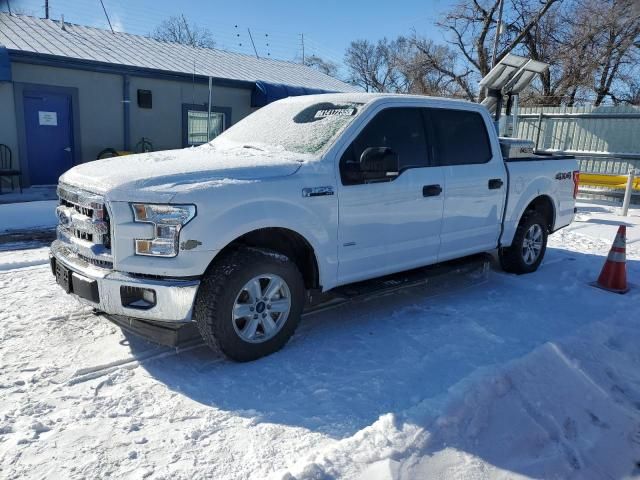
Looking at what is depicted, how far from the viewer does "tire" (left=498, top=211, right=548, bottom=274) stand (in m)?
6.18

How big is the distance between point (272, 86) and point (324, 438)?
46.5 ft

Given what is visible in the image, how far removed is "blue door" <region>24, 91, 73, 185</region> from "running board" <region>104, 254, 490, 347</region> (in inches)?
403

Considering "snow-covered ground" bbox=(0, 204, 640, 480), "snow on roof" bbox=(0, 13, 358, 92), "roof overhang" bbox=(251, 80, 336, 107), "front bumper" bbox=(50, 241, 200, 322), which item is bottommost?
"snow-covered ground" bbox=(0, 204, 640, 480)

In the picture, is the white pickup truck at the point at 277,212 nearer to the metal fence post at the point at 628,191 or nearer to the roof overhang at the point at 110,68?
the metal fence post at the point at 628,191

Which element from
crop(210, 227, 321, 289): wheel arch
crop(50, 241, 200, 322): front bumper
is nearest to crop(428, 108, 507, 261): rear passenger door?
crop(210, 227, 321, 289): wheel arch

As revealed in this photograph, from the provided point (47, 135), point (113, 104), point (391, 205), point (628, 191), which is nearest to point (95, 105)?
point (113, 104)

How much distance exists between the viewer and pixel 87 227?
3607 millimetres

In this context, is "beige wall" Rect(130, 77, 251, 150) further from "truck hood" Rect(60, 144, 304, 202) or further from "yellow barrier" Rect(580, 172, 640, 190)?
"truck hood" Rect(60, 144, 304, 202)

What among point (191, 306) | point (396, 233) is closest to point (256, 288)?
point (191, 306)

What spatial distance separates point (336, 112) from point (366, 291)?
1.55 m

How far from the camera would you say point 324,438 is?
2.95 meters

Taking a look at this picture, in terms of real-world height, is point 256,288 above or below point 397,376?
above

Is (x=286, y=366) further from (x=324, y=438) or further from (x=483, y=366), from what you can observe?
(x=483, y=366)

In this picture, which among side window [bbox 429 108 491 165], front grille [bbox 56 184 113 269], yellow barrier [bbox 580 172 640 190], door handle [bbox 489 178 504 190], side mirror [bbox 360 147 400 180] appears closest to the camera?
front grille [bbox 56 184 113 269]
